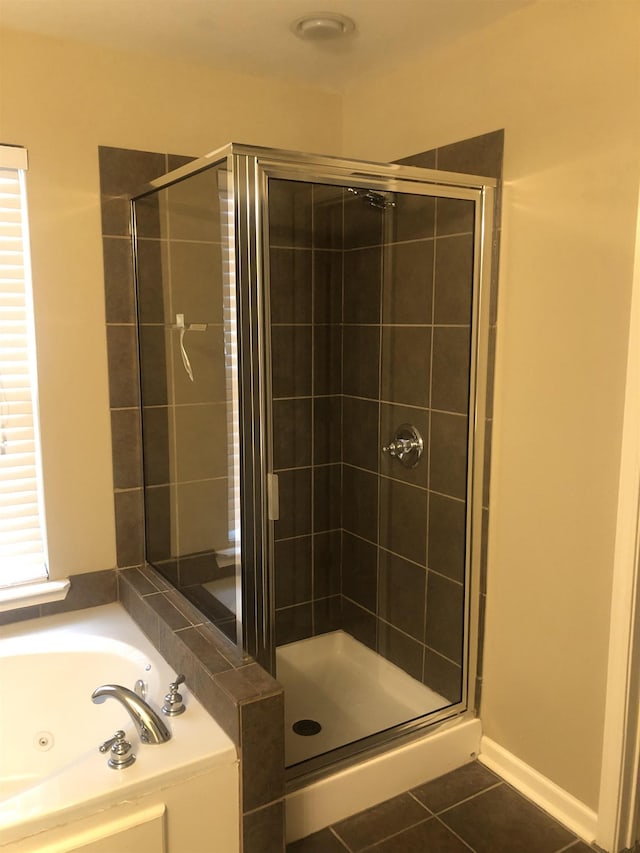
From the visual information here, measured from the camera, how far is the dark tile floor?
194cm

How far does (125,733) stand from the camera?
171 centimetres

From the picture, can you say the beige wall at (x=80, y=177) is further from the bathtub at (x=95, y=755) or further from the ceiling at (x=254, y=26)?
the bathtub at (x=95, y=755)

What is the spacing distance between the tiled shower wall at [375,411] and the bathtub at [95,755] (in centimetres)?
54

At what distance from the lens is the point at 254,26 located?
2.08 m

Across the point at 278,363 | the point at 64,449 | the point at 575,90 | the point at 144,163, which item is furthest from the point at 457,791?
the point at 144,163

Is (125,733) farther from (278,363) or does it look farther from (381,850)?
(278,363)

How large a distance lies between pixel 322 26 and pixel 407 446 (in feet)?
4.36

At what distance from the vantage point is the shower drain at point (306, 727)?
223 centimetres

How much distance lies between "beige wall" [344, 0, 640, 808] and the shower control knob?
0.33 metres

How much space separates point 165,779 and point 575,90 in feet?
6.42

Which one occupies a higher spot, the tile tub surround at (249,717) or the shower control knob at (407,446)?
the shower control knob at (407,446)

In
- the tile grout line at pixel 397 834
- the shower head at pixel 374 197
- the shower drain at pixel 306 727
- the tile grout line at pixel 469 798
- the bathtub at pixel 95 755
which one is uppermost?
the shower head at pixel 374 197

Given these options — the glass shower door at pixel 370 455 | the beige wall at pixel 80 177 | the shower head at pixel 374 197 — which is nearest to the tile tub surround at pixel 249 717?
the glass shower door at pixel 370 455

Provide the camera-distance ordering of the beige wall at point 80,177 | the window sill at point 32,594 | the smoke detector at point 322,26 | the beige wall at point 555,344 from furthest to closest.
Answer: the window sill at point 32,594, the beige wall at point 80,177, the smoke detector at point 322,26, the beige wall at point 555,344
